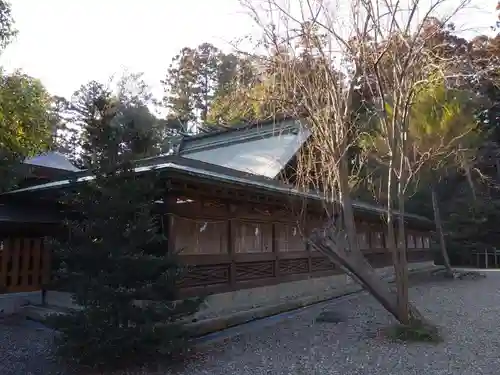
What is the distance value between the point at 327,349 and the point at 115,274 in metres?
3.23

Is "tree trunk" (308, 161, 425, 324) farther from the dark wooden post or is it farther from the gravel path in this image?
the dark wooden post

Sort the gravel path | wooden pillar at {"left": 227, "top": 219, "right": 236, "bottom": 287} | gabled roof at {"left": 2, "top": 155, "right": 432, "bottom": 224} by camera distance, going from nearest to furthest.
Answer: the gravel path < gabled roof at {"left": 2, "top": 155, "right": 432, "bottom": 224} < wooden pillar at {"left": 227, "top": 219, "right": 236, "bottom": 287}

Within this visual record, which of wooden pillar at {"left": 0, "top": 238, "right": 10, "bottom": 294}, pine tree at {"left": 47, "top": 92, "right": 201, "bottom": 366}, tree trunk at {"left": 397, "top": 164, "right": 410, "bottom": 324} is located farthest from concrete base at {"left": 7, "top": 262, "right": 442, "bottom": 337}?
tree trunk at {"left": 397, "top": 164, "right": 410, "bottom": 324}

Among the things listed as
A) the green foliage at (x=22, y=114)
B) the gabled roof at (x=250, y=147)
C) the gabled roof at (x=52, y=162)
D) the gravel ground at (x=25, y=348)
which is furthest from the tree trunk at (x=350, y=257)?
the gabled roof at (x=52, y=162)

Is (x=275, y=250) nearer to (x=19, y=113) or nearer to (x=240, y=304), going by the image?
(x=240, y=304)

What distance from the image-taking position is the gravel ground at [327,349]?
565 centimetres

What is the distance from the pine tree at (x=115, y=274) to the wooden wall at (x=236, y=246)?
1.53 metres

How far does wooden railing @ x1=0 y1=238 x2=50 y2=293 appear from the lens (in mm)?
9055

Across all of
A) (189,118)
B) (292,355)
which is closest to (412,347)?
(292,355)

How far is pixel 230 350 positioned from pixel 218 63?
3326 cm

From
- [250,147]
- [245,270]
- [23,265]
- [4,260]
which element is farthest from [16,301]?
[250,147]

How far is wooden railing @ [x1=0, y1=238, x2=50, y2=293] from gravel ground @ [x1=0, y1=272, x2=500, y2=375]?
3.55 feet

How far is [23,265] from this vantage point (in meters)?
9.38

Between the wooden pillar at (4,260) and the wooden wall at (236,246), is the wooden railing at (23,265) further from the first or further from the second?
the wooden wall at (236,246)
